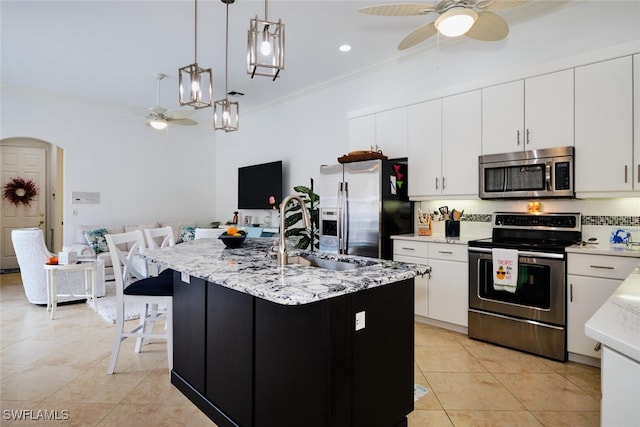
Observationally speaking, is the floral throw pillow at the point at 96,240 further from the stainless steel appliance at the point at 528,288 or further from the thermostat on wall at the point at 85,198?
the stainless steel appliance at the point at 528,288

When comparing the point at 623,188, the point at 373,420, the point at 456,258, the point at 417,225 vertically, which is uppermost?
the point at 623,188

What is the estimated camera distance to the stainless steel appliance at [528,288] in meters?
2.86

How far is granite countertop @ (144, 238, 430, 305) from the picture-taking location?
4.60 feet

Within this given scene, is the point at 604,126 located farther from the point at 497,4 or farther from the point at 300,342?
the point at 300,342

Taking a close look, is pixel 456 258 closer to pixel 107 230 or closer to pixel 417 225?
pixel 417 225

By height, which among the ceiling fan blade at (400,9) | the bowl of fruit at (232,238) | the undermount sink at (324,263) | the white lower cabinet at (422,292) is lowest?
the white lower cabinet at (422,292)

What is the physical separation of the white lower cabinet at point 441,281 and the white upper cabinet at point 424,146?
2.12 ft

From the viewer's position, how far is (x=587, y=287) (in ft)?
8.96

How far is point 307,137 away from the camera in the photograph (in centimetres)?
566

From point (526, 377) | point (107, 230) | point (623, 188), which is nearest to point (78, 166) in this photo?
point (107, 230)

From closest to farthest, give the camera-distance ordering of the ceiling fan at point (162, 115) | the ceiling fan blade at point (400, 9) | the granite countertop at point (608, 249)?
the ceiling fan blade at point (400, 9) < the granite countertop at point (608, 249) < the ceiling fan at point (162, 115)

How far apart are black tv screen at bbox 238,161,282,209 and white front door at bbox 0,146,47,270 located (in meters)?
3.96

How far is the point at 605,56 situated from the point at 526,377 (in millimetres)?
2506

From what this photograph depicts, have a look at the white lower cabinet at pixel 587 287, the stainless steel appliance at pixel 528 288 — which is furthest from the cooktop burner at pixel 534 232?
the white lower cabinet at pixel 587 287
